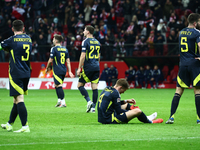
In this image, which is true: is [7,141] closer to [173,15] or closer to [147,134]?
[147,134]

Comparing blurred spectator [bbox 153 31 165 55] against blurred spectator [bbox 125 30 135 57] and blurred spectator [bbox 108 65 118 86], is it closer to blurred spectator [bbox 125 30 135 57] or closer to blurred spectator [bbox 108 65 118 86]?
blurred spectator [bbox 125 30 135 57]

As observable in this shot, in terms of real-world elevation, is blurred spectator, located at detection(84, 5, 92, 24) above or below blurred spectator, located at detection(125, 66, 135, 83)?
above

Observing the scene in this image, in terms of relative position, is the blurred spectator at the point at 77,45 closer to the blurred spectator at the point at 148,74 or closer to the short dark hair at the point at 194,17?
the blurred spectator at the point at 148,74

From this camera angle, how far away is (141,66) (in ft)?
89.7

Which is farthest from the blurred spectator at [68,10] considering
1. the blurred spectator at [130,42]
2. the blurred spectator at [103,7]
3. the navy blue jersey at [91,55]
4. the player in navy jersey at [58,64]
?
the navy blue jersey at [91,55]

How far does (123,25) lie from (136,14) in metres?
1.24

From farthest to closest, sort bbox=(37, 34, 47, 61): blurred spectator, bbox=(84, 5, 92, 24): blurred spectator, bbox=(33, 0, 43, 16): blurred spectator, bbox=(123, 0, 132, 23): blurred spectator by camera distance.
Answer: bbox=(33, 0, 43, 16): blurred spectator < bbox=(84, 5, 92, 24): blurred spectator < bbox=(123, 0, 132, 23): blurred spectator < bbox=(37, 34, 47, 61): blurred spectator

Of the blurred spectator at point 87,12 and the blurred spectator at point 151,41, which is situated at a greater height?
the blurred spectator at point 87,12

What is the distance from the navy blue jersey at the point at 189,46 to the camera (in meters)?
8.05

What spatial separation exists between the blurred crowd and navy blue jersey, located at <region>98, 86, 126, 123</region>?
17.5m

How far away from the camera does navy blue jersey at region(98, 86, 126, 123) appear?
774cm

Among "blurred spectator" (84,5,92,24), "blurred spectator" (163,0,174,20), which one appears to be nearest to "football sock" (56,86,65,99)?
"blurred spectator" (163,0,174,20)

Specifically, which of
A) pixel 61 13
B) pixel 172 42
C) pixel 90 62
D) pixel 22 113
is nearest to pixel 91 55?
pixel 90 62

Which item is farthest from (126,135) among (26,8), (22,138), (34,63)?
(26,8)
